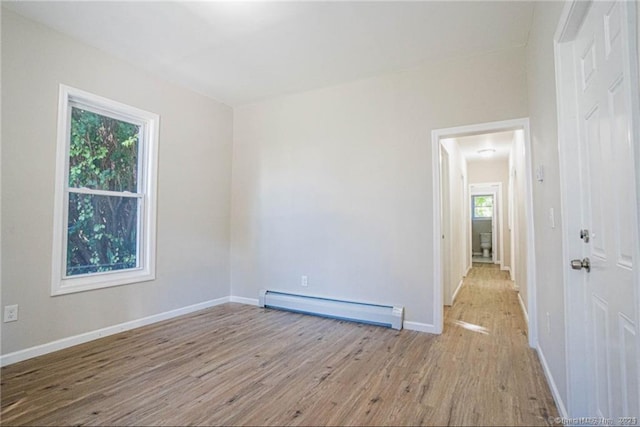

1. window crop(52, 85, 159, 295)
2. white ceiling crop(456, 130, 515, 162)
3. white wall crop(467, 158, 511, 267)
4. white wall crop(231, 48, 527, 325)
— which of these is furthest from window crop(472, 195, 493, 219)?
window crop(52, 85, 159, 295)

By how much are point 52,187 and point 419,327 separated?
3.61 metres

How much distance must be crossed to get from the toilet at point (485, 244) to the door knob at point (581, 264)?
8.94 meters

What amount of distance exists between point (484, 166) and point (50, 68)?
8.46m

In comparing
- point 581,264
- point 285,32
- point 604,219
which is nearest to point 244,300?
point 285,32

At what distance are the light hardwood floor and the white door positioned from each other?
0.63 m

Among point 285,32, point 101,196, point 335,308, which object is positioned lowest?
point 335,308

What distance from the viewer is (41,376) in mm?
2281

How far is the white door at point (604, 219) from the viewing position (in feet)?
3.52

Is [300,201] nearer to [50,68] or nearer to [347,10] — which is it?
[347,10]

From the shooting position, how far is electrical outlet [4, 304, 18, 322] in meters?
2.46

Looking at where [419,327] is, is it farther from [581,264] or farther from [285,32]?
[285,32]

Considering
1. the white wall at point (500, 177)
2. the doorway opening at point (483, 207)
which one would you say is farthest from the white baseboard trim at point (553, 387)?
the white wall at point (500, 177)

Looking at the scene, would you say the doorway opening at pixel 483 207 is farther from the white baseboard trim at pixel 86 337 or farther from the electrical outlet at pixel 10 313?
the electrical outlet at pixel 10 313

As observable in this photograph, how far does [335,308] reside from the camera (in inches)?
147
